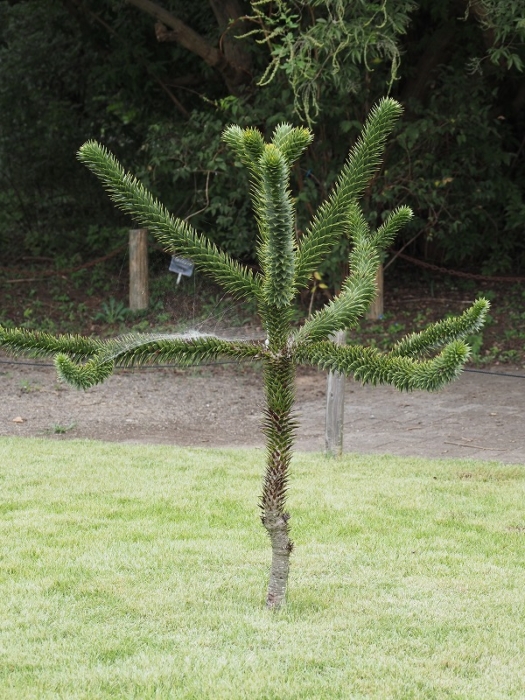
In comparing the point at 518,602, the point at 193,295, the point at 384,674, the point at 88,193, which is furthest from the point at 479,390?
the point at 88,193

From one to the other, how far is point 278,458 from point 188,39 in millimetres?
10394

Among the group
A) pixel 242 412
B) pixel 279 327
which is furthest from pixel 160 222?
pixel 242 412

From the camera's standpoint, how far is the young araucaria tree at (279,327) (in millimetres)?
3828

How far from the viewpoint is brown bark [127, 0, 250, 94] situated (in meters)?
13.4

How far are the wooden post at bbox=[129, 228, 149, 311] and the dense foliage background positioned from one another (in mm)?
828

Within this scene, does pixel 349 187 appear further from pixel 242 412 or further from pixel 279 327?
pixel 242 412

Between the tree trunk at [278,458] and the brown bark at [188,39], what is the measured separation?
1016 centimetres

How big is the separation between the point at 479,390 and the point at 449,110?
15.3 ft

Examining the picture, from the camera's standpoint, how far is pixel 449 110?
1382cm

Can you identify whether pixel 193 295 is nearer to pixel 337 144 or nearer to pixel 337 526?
pixel 337 144

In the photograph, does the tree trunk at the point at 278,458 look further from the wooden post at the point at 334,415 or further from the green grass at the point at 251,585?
the wooden post at the point at 334,415

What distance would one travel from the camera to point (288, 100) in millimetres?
13117

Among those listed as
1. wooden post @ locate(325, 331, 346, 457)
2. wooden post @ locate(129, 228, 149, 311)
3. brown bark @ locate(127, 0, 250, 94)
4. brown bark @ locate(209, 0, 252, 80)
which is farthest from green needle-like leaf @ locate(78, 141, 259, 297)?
wooden post @ locate(129, 228, 149, 311)

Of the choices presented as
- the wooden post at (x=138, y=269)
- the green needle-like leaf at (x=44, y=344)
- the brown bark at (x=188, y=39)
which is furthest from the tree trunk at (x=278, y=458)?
the wooden post at (x=138, y=269)
